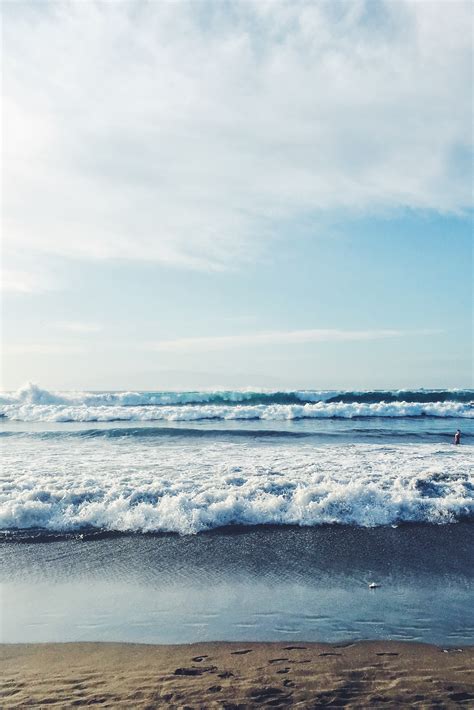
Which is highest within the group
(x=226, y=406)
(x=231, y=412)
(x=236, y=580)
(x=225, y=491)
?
(x=226, y=406)

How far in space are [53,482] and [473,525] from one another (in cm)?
918

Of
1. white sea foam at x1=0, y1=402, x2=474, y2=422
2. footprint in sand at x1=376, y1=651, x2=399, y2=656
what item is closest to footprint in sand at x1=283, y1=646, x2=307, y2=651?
footprint in sand at x1=376, y1=651, x2=399, y2=656

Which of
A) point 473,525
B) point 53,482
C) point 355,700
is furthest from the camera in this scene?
point 53,482

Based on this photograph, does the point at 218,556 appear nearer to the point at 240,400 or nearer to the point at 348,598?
the point at 348,598

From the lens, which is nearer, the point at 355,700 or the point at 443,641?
the point at 355,700

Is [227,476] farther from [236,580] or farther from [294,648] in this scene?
[294,648]

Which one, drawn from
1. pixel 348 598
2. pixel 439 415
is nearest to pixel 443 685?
pixel 348 598

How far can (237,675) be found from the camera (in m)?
4.63

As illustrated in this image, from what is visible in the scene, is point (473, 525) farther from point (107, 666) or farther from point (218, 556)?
point (107, 666)

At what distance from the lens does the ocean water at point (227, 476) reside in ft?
31.1

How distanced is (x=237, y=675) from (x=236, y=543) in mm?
3815

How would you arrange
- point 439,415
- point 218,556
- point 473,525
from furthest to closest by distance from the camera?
1. point 439,415
2. point 473,525
3. point 218,556

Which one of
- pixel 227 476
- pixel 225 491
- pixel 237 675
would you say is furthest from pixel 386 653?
pixel 227 476

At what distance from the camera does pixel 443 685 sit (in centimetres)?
449
